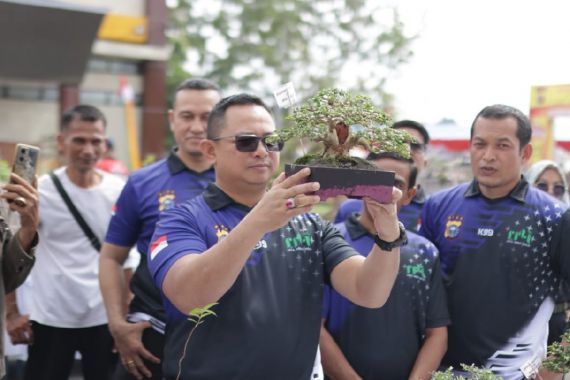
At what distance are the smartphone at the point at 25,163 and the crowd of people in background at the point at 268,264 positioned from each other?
8 centimetres

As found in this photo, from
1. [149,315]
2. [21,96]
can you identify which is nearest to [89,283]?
[149,315]

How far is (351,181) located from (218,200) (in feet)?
2.37

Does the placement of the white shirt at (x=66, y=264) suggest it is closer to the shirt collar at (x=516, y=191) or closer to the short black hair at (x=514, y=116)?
the shirt collar at (x=516, y=191)

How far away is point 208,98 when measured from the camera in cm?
395

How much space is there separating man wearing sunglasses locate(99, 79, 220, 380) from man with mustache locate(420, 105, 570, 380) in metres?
1.47

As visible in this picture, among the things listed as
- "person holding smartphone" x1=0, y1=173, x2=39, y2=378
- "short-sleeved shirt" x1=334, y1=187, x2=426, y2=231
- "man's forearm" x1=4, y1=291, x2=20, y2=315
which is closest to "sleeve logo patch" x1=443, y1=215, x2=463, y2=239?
"short-sleeved shirt" x1=334, y1=187, x2=426, y2=231

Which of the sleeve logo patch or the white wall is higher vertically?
the white wall

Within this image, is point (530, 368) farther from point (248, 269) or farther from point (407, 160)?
point (248, 269)

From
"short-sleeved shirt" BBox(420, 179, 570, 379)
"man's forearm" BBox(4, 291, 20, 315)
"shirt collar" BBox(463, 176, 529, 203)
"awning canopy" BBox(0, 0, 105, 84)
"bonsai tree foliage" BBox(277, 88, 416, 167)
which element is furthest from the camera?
"awning canopy" BBox(0, 0, 105, 84)

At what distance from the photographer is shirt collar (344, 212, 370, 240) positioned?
3.28 m

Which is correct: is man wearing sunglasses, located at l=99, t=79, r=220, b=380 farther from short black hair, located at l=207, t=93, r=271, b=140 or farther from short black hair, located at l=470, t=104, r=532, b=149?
short black hair, located at l=470, t=104, r=532, b=149

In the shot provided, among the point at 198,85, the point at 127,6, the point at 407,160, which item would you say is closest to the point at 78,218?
the point at 198,85

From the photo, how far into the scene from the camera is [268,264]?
103 inches

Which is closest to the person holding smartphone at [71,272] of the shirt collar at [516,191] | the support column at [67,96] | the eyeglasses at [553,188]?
the shirt collar at [516,191]
